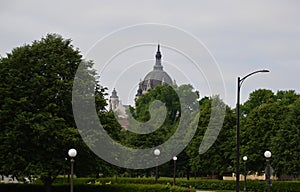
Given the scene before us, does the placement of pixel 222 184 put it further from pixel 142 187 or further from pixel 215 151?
pixel 142 187

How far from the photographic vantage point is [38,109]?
39.6 meters

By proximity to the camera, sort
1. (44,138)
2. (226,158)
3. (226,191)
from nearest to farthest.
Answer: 1. (44,138)
2. (226,191)
3. (226,158)

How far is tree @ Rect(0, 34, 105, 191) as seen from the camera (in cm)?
3794

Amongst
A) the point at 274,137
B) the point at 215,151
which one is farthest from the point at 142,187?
the point at 215,151

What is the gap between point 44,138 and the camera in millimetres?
38344

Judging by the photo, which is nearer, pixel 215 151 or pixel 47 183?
pixel 47 183

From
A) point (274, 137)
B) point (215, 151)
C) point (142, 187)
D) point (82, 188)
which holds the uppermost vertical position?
point (274, 137)

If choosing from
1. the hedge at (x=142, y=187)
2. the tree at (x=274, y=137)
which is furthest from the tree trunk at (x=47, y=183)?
the tree at (x=274, y=137)

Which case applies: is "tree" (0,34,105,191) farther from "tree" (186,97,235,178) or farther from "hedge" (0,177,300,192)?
"tree" (186,97,235,178)

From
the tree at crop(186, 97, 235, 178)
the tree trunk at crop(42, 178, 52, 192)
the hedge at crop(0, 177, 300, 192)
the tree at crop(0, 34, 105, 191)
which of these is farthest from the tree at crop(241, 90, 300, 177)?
the tree trunk at crop(42, 178, 52, 192)

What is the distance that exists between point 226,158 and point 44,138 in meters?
30.9

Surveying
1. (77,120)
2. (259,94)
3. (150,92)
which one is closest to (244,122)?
(259,94)

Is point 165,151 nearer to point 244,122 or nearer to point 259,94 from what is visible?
point 244,122

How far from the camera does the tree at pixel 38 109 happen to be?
3794cm
